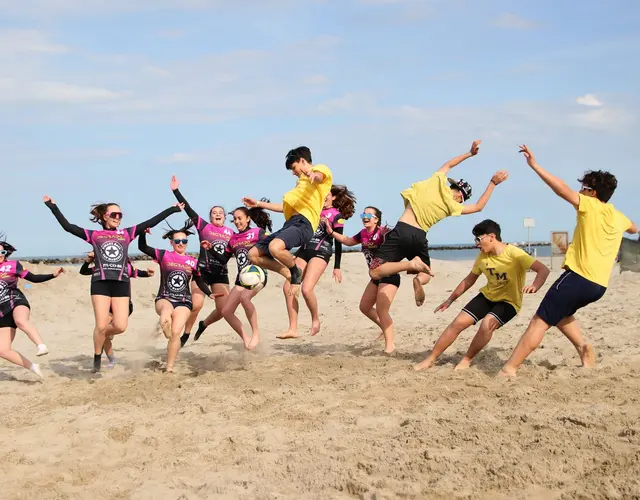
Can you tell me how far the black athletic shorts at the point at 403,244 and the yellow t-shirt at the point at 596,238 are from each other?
1.89 meters

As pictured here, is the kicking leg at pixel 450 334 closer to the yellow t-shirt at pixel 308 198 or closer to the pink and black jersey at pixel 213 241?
the yellow t-shirt at pixel 308 198

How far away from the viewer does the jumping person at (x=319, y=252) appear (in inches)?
376

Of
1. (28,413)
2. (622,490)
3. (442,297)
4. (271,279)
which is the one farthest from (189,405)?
(271,279)

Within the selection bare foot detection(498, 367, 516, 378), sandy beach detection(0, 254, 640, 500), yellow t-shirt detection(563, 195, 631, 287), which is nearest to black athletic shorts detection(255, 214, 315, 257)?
sandy beach detection(0, 254, 640, 500)

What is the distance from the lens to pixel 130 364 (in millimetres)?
9445

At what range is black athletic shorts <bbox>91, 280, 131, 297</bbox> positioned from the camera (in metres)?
8.45

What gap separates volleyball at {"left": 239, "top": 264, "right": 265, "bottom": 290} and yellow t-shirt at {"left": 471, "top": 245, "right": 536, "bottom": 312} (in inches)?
102

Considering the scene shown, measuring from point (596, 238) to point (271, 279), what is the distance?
13128mm

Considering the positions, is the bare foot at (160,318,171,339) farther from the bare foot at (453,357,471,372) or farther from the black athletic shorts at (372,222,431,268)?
the bare foot at (453,357,471,372)

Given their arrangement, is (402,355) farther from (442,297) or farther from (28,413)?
(442,297)

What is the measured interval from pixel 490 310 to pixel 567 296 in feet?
3.09

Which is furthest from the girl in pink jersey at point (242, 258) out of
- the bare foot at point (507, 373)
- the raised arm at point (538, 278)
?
the raised arm at point (538, 278)

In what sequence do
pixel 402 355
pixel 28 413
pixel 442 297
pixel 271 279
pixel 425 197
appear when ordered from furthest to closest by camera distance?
pixel 271 279 < pixel 442 297 < pixel 402 355 < pixel 425 197 < pixel 28 413

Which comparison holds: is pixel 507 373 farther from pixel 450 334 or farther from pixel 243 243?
pixel 243 243
